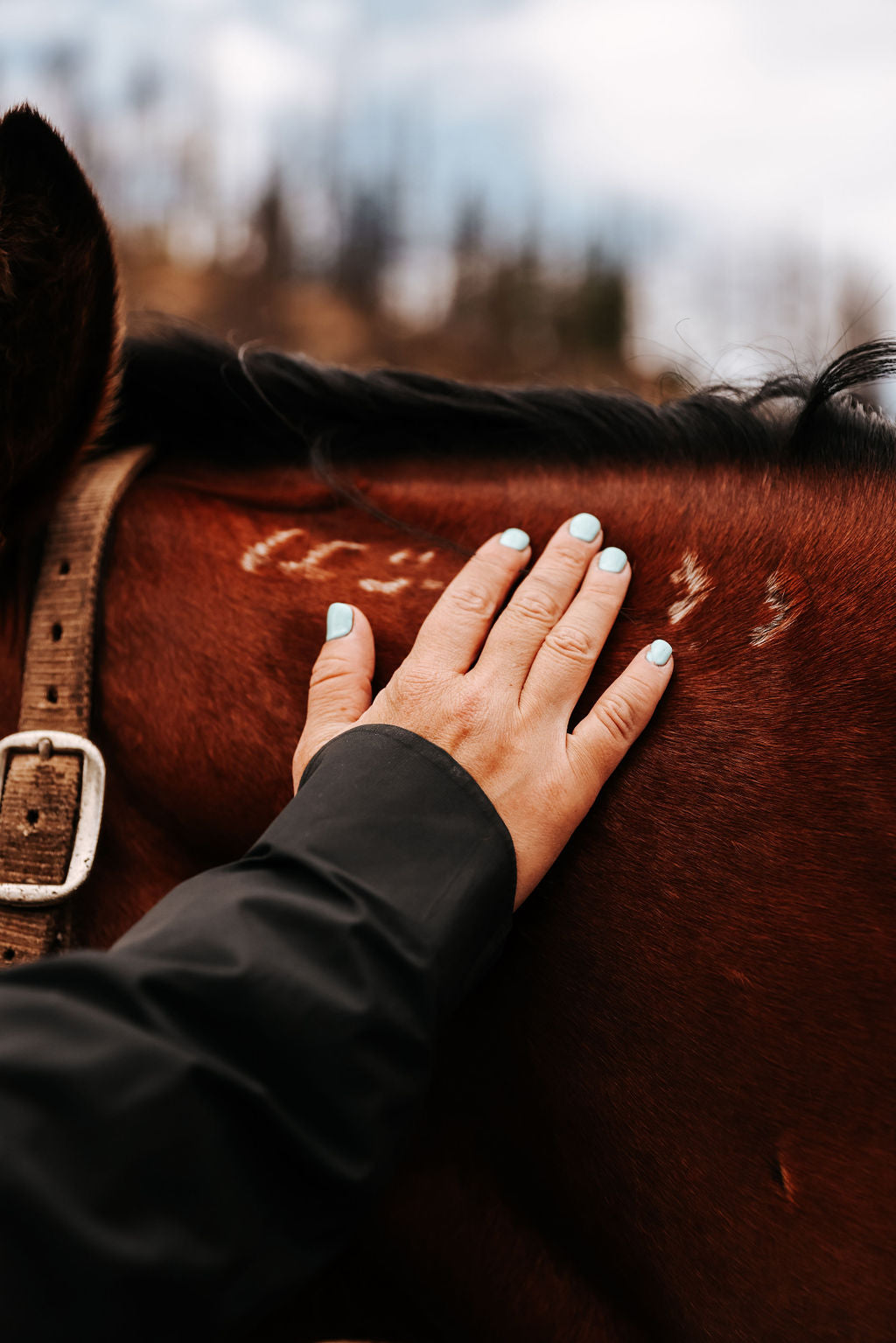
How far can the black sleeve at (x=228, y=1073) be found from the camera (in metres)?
0.66

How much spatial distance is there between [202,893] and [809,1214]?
714 millimetres

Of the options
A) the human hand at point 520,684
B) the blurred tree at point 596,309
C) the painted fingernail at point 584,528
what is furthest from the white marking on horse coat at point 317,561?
the blurred tree at point 596,309

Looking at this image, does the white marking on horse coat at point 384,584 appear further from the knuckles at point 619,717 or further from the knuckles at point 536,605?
the knuckles at point 619,717

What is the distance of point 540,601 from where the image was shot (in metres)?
1.10

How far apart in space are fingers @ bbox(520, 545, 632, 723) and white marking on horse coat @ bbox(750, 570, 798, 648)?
172 millimetres

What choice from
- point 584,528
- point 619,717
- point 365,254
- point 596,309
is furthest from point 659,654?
point 365,254

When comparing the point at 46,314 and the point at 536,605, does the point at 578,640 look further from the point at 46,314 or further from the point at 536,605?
the point at 46,314

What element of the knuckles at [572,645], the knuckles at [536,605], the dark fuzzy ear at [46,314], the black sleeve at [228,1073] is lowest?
the black sleeve at [228,1073]

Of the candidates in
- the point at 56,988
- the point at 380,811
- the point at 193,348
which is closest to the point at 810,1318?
the point at 380,811

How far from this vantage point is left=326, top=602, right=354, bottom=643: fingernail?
115cm

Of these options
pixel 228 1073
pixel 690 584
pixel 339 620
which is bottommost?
pixel 228 1073

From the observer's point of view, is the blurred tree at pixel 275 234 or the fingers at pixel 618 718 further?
the blurred tree at pixel 275 234

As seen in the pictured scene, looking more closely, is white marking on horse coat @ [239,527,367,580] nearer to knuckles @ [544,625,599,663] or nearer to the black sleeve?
knuckles @ [544,625,599,663]

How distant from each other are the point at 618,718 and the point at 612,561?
8.8 inches
